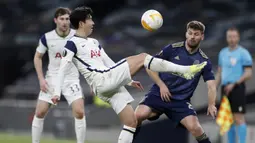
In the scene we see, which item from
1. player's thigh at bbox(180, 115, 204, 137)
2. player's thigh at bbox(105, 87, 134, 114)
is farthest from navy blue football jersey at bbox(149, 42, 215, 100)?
player's thigh at bbox(105, 87, 134, 114)

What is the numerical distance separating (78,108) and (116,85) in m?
1.64

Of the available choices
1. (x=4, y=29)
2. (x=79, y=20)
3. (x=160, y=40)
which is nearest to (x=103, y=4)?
(x=4, y=29)

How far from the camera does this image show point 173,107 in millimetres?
9734

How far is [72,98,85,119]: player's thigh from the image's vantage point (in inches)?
418

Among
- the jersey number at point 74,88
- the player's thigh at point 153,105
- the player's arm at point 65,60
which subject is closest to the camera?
the player's arm at point 65,60

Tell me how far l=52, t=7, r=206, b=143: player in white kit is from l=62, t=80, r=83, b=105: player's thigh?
1257 millimetres

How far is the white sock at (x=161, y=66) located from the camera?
906 centimetres

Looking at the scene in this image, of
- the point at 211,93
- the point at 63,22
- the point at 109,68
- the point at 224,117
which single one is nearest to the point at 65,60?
the point at 109,68

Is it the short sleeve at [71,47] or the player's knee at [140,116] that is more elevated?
the short sleeve at [71,47]

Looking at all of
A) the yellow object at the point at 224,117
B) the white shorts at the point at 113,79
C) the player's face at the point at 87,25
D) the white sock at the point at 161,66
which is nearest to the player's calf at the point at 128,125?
the white shorts at the point at 113,79

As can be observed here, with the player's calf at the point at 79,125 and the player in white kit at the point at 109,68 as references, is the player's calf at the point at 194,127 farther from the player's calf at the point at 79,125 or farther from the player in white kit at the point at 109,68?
the player's calf at the point at 79,125

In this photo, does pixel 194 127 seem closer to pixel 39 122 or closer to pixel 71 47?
pixel 71 47

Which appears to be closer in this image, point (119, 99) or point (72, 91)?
point (119, 99)

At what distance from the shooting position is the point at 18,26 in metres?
22.3
